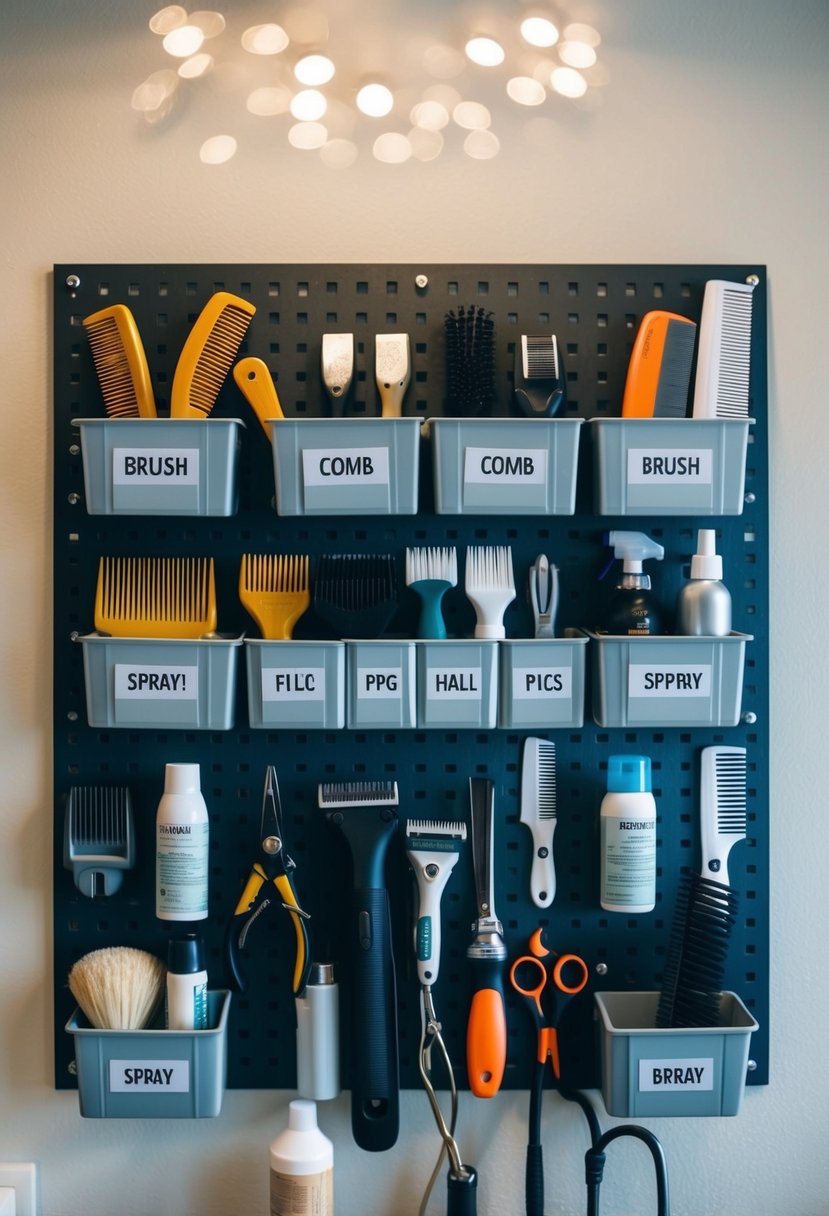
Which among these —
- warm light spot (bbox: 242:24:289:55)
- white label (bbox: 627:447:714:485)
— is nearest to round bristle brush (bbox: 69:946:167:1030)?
white label (bbox: 627:447:714:485)

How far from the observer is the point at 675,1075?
1205 millimetres

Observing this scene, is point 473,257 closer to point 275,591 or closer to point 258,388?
point 258,388

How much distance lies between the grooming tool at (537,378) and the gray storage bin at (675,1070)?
755 millimetres


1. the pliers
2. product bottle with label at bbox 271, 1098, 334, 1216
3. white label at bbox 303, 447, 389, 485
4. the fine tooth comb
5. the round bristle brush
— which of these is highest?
white label at bbox 303, 447, 389, 485

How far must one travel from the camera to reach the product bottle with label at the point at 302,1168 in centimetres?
121

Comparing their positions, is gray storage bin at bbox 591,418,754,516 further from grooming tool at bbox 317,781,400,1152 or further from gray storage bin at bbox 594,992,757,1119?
gray storage bin at bbox 594,992,757,1119

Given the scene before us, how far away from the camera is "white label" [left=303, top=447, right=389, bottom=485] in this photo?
1.19 m

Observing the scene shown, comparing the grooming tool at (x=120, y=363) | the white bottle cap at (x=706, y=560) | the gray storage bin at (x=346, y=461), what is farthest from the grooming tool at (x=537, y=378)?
the grooming tool at (x=120, y=363)

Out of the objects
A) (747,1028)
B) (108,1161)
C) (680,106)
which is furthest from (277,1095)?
(680,106)

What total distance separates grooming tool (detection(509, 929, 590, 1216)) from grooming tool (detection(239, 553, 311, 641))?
52cm

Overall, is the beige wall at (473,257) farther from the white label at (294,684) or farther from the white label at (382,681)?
the white label at (382,681)

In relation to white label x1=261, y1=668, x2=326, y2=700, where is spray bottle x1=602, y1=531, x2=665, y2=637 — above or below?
above

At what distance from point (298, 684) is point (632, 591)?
428 mm

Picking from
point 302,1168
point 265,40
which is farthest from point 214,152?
point 302,1168
